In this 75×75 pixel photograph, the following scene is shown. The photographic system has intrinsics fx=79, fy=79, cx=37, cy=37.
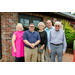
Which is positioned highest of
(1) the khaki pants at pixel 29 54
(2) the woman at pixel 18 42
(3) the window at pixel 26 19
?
(3) the window at pixel 26 19

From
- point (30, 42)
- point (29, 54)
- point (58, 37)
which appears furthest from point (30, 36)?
point (58, 37)

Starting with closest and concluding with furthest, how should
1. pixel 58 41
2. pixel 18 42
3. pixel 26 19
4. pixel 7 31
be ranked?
pixel 58 41, pixel 18 42, pixel 7 31, pixel 26 19

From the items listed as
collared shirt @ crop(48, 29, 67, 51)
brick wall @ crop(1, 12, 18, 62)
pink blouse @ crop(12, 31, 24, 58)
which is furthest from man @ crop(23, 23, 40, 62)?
brick wall @ crop(1, 12, 18, 62)

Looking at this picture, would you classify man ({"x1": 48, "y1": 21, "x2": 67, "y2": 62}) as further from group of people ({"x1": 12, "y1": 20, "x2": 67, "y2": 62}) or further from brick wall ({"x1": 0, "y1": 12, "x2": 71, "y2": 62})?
brick wall ({"x1": 0, "y1": 12, "x2": 71, "y2": 62})

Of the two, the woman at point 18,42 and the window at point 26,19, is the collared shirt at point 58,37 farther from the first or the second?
the window at point 26,19

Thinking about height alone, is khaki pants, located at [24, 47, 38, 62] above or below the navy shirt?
below

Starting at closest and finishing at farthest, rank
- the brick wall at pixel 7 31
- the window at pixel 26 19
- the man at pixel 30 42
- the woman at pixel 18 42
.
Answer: the man at pixel 30 42, the woman at pixel 18 42, the brick wall at pixel 7 31, the window at pixel 26 19

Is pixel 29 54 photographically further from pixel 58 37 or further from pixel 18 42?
pixel 58 37

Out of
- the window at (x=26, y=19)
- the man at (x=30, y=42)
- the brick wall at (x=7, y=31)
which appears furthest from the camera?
the window at (x=26, y=19)

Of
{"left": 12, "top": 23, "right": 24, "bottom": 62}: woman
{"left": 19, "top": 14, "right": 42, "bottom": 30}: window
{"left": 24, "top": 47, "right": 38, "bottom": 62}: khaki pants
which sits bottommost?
{"left": 24, "top": 47, "right": 38, "bottom": 62}: khaki pants

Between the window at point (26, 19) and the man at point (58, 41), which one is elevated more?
the window at point (26, 19)

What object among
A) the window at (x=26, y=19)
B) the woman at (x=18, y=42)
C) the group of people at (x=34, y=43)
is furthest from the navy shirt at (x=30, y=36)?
the window at (x=26, y=19)

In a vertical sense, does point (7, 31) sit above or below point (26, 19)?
below

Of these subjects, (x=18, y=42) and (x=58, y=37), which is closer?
(x=58, y=37)
